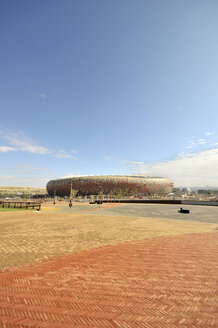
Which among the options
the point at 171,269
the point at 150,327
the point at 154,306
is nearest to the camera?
the point at 150,327

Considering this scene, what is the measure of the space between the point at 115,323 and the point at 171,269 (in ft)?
9.45

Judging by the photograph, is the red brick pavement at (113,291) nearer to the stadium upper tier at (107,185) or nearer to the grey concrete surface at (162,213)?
the grey concrete surface at (162,213)

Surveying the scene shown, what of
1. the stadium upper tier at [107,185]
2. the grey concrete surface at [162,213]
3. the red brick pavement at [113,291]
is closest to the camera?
the red brick pavement at [113,291]

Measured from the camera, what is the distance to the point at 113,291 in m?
4.00

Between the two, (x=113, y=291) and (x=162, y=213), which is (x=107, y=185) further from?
(x=113, y=291)

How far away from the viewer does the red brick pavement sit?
3.05 metres

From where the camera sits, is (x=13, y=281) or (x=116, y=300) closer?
(x=116, y=300)

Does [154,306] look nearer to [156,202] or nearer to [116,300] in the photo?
[116,300]

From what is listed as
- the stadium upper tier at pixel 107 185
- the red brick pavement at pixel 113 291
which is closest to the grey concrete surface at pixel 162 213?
the red brick pavement at pixel 113 291

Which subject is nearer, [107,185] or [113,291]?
[113,291]

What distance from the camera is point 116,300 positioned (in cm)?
364

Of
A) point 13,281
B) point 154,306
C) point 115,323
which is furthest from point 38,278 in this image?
point 154,306

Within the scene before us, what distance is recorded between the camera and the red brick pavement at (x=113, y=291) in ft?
10.0

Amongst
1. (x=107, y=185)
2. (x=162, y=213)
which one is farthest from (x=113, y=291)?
(x=107, y=185)
